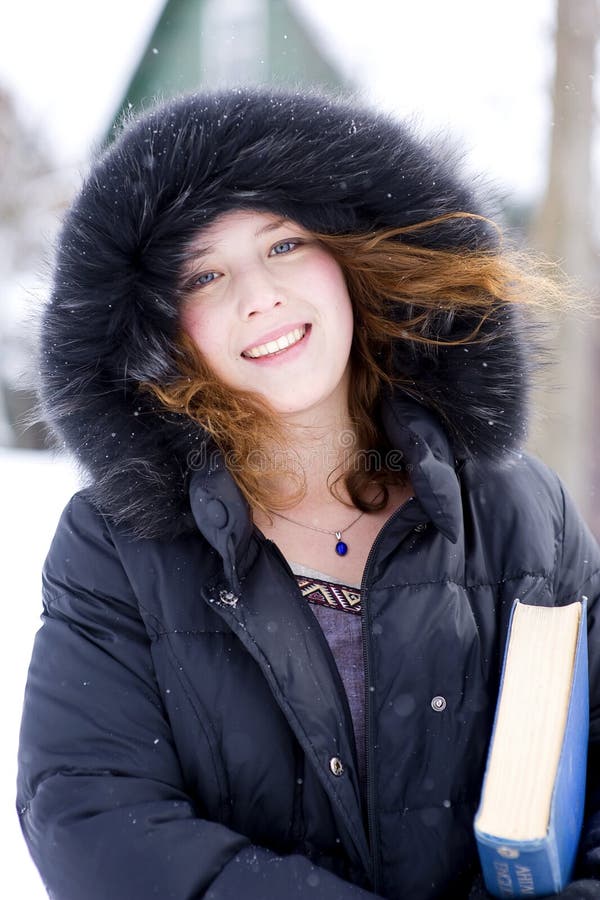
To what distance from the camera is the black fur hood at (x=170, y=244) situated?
5.52 feet

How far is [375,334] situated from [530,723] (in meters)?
1.06

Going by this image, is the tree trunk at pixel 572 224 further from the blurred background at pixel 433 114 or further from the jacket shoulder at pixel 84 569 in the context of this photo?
the jacket shoulder at pixel 84 569

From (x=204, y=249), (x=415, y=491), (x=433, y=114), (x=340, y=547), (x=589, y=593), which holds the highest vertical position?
(x=433, y=114)

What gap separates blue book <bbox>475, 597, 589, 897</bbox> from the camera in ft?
3.56

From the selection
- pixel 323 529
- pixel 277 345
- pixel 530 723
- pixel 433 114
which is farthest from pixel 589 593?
pixel 433 114

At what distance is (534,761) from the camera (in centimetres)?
113

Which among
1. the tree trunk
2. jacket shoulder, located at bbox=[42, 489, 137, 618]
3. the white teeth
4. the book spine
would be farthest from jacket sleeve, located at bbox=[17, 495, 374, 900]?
the tree trunk

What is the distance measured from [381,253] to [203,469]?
2.10ft

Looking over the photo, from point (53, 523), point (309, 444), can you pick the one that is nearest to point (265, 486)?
point (309, 444)

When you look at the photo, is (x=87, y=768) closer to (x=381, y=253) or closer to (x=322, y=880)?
(x=322, y=880)

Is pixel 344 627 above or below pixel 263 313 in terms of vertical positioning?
below

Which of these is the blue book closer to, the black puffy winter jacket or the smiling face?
→ the black puffy winter jacket

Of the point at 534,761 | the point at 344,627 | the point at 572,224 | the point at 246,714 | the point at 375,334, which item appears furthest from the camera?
the point at 572,224

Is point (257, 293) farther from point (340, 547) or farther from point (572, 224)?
point (572, 224)
